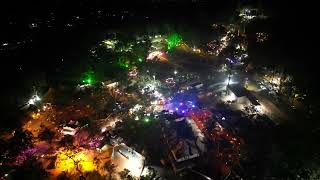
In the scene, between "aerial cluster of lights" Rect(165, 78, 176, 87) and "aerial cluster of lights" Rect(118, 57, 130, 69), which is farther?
"aerial cluster of lights" Rect(118, 57, 130, 69)

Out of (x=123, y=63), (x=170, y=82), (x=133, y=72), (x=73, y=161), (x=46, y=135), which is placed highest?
(x=123, y=63)

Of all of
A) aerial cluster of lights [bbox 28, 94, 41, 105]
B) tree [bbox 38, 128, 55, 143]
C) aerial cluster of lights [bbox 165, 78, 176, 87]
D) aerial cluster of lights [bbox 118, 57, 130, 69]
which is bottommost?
tree [bbox 38, 128, 55, 143]

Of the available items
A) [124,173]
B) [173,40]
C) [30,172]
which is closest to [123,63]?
[173,40]

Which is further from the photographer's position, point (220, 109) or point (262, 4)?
point (262, 4)

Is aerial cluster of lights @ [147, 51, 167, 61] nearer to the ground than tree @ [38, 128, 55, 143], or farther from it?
farther from it

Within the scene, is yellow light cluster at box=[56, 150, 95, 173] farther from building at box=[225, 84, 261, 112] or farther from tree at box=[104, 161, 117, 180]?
building at box=[225, 84, 261, 112]

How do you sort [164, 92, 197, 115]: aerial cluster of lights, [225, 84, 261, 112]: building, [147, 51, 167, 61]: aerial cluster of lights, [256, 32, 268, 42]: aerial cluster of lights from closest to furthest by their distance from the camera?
[164, 92, 197, 115]: aerial cluster of lights → [225, 84, 261, 112]: building → [147, 51, 167, 61]: aerial cluster of lights → [256, 32, 268, 42]: aerial cluster of lights

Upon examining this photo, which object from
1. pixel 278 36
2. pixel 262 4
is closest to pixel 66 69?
pixel 278 36

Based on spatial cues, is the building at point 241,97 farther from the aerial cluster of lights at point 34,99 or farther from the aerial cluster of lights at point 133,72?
the aerial cluster of lights at point 34,99

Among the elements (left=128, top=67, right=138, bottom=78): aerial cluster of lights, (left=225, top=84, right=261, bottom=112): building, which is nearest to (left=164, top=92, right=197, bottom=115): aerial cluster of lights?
(left=225, top=84, right=261, bottom=112): building

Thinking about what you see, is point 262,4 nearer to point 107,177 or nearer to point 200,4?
point 200,4

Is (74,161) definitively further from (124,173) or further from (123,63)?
(123,63)
